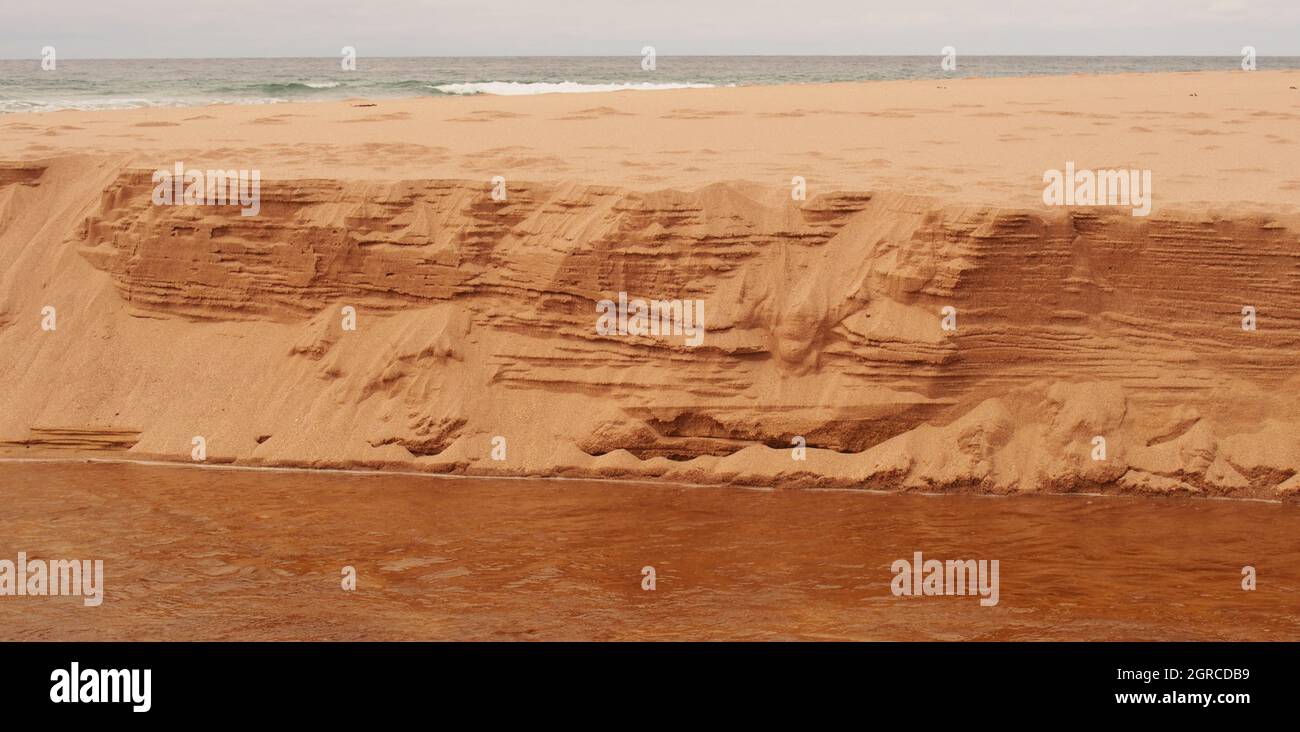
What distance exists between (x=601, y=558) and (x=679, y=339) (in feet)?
7.99

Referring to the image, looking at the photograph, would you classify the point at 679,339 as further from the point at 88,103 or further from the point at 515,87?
the point at 515,87

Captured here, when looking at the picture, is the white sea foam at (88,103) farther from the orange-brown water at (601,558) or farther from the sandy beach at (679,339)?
the orange-brown water at (601,558)

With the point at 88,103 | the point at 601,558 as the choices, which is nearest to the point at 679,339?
the point at 601,558

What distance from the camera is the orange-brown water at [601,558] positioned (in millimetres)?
6301

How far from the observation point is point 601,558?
7328 millimetres

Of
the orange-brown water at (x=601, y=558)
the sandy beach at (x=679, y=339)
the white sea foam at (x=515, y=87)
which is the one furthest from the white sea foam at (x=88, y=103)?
the orange-brown water at (x=601, y=558)

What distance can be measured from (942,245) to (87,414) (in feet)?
22.5

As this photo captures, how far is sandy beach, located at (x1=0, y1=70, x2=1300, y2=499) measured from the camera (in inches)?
345

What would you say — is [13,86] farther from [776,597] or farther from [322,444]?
[776,597]

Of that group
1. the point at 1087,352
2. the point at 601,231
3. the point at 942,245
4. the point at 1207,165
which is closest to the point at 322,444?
the point at 601,231

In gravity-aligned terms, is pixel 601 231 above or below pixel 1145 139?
below

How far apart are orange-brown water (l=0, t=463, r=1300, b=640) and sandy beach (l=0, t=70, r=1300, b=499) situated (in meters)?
0.39

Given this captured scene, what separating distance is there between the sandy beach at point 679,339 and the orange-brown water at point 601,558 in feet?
1.26

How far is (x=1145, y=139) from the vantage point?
12.2m
